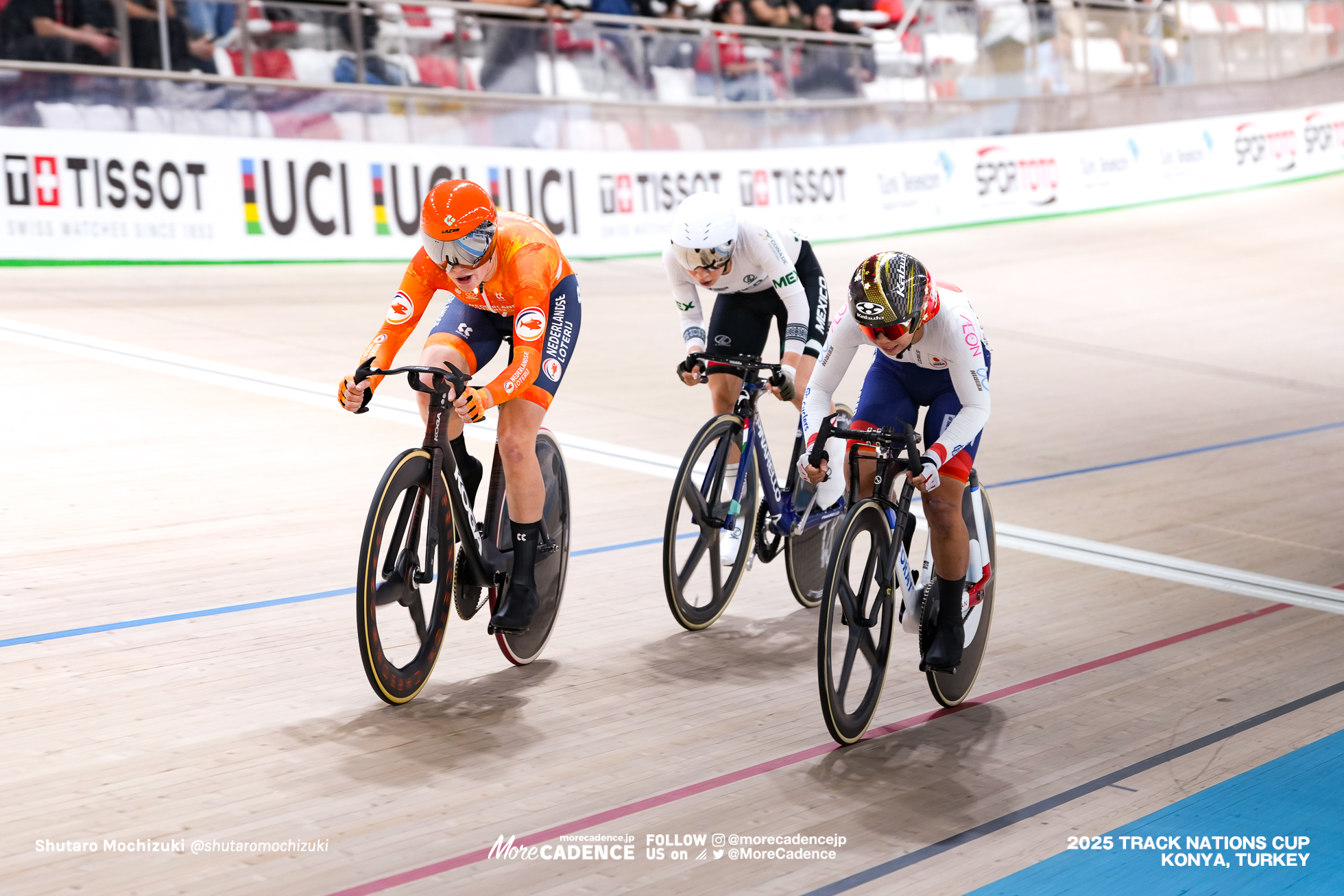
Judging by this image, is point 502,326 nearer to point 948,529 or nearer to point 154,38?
point 948,529

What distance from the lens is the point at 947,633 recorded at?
3363 mm

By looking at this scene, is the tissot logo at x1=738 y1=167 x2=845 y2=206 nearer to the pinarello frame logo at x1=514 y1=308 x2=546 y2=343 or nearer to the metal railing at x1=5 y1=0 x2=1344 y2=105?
the metal railing at x1=5 y1=0 x2=1344 y2=105

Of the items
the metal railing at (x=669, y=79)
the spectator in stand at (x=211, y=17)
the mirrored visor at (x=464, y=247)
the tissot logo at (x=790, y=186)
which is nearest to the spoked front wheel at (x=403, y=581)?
the mirrored visor at (x=464, y=247)

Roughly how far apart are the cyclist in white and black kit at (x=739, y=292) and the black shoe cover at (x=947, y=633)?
34.0 inches

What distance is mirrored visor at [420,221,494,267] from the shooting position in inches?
125

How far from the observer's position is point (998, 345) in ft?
31.4

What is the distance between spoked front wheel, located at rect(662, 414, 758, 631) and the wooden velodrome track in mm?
115

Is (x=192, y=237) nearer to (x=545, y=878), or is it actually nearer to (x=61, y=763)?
(x=61, y=763)

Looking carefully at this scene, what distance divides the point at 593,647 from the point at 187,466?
2393 mm

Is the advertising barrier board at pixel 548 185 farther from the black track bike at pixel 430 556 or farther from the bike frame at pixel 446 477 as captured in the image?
the bike frame at pixel 446 477

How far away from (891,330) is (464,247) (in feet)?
3.50

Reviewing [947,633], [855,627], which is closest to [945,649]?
[947,633]

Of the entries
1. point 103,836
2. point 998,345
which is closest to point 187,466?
point 103,836

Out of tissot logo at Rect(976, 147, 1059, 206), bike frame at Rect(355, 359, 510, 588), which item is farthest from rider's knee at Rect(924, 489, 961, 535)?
tissot logo at Rect(976, 147, 1059, 206)
